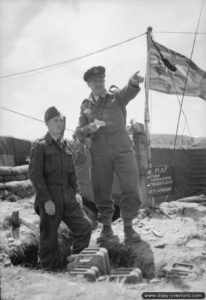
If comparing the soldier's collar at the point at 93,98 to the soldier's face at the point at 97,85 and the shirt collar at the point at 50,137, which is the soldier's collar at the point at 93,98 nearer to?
the soldier's face at the point at 97,85

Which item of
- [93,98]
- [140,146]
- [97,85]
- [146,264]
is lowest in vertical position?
[146,264]

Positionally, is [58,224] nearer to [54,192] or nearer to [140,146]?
[54,192]

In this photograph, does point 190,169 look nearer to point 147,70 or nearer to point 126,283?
point 147,70

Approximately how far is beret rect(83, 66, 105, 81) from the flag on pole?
4.12 metres

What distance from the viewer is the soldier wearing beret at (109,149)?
521 centimetres

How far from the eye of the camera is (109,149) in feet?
17.3

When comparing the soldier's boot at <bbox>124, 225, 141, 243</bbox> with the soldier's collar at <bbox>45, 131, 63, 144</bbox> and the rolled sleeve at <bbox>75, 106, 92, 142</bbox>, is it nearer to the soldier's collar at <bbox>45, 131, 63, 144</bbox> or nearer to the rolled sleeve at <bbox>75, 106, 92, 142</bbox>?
the rolled sleeve at <bbox>75, 106, 92, 142</bbox>

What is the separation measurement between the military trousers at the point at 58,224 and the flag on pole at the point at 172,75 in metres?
5.24

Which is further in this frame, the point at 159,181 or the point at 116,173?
the point at 159,181

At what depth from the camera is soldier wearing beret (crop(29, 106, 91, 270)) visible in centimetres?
462

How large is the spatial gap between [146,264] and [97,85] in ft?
7.71

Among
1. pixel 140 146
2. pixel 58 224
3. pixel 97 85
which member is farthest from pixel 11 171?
pixel 58 224

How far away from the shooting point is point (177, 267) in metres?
4.37

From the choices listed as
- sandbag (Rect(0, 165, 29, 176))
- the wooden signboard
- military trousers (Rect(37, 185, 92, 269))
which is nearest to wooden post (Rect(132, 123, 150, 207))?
the wooden signboard
